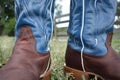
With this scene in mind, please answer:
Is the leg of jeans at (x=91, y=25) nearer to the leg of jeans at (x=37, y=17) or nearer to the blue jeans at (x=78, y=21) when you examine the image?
the blue jeans at (x=78, y=21)

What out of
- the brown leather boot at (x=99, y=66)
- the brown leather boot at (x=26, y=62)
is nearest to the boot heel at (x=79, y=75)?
the brown leather boot at (x=99, y=66)

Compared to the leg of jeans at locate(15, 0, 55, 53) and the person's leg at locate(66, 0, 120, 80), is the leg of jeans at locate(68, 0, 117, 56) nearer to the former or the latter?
the person's leg at locate(66, 0, 120, 80)

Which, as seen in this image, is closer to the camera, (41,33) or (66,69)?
(41,33)

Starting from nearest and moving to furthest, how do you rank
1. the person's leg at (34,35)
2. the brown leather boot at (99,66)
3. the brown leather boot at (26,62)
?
the brown leather boot at (26,62), the person's leg at (34,35), the brown leather boot at (99,66)

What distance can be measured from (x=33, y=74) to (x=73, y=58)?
33 cm

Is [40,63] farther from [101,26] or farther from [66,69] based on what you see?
[101,26]

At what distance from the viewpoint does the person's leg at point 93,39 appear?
174cm

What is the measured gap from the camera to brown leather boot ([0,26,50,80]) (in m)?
1.46

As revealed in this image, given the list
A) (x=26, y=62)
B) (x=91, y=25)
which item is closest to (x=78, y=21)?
(x=91, y=25)

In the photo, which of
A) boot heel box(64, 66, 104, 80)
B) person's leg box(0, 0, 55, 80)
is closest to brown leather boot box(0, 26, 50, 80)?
person's leg box(0, 0, 55, 80)

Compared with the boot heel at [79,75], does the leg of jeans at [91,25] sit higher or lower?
higher

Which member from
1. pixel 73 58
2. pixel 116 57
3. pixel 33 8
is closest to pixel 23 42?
pixel 33 8

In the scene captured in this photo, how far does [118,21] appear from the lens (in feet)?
36.3

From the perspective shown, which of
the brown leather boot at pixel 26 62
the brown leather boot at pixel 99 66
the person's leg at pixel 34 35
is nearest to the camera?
the brown leather boot at pixel 26 62
